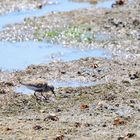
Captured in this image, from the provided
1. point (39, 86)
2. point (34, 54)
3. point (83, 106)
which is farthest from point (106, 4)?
point (83, 106)

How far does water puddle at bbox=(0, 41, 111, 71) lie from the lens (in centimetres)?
1719

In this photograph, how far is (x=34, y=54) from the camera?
1819 centimetres

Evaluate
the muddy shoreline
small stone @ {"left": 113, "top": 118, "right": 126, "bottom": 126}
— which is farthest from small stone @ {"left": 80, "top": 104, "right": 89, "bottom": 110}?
small stone @ {"left": 113, "top": 118, "right": 126, "bottom": 126}

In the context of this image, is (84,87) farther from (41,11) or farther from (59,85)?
(41,11)

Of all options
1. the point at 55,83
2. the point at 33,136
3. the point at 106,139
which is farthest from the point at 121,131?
the point at 55,83

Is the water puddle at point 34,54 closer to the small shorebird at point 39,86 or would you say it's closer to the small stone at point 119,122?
the small shorebird at point 39,86

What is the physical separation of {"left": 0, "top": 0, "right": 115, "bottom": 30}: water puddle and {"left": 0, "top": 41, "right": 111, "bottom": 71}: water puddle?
2.92 meters

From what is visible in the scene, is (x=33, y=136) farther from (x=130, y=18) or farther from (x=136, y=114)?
(x=130, y=18)

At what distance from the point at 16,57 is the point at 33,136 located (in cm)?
682

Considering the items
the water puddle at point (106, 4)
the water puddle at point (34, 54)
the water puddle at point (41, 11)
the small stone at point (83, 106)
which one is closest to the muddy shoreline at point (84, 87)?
the small stone at point (83, 106)

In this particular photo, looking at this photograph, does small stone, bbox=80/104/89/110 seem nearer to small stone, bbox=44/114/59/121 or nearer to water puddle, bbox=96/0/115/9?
small stone, bbox=44/114/59/121

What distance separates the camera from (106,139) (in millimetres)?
11031

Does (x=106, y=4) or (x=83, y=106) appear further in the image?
(x=106, y=4)

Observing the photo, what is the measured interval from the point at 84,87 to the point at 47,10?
411 inches
